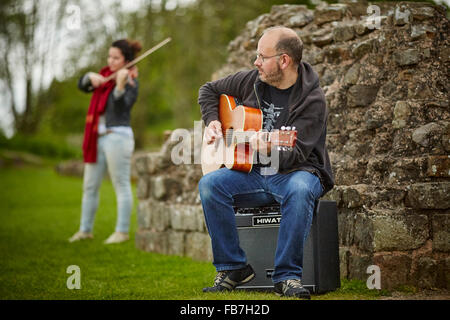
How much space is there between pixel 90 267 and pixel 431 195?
2987mm

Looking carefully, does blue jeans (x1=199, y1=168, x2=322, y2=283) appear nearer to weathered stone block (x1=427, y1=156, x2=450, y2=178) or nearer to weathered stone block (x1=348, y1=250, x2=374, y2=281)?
weathered stone block (x1=348, y1=250, x2=374, y2=281)

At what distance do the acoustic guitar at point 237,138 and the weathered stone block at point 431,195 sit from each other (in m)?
1.06

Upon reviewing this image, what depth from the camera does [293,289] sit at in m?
3.62

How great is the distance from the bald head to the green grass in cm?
151

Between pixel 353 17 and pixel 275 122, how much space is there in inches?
89.9

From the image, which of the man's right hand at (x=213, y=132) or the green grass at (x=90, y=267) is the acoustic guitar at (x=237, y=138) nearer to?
the man's right hand at (x=213, y=132)

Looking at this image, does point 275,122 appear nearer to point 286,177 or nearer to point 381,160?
point 286,177

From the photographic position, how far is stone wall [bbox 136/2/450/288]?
13.8 feet

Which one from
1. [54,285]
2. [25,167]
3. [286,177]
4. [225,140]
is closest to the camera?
[286,177]

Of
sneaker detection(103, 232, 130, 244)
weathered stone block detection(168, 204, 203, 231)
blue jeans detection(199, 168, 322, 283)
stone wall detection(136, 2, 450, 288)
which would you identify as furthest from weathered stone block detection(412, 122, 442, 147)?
sneaker detection(103, 232, 130, 244)

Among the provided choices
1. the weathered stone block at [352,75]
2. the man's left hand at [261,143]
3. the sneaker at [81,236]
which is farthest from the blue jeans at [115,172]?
the man's left hand at [261,143]

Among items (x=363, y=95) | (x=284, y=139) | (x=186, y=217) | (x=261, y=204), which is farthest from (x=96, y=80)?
(x=284, y=139)
